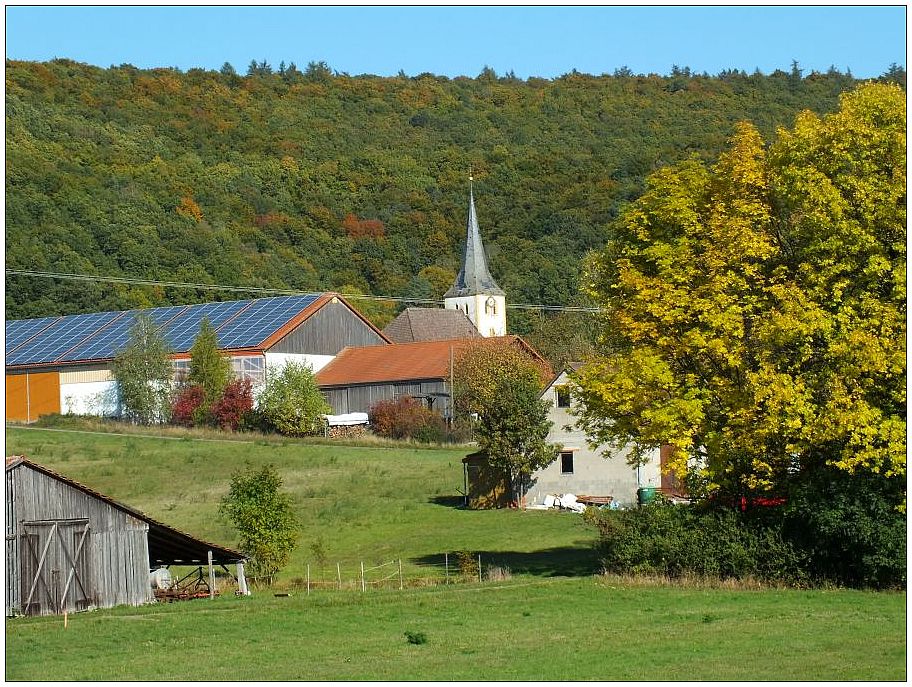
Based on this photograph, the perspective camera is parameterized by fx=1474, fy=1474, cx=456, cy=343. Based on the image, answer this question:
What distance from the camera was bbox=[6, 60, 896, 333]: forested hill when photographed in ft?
388

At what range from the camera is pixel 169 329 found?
8350 centimetres

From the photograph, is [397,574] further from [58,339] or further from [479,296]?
[479,296]

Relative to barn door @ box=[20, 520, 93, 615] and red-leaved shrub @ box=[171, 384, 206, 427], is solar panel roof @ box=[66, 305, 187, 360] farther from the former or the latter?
barn door @ box=[20, 520, 93, 615]

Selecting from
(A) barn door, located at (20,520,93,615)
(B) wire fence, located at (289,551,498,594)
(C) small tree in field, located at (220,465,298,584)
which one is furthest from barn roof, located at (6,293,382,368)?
(A) barn door, located at (20,520,93,615)

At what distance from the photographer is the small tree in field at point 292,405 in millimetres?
70312

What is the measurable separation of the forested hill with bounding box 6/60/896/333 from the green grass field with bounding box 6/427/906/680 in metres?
67.4

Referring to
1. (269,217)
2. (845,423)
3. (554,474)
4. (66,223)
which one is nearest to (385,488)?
(554,474)

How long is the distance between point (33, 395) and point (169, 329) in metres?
8.28

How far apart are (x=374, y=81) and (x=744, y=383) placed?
169 m

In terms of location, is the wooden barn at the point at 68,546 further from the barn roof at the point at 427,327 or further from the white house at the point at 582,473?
the barn roof at the point at 427,327

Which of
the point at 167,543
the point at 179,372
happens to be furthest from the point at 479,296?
the point at 167,543

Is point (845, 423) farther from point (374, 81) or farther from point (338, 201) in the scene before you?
point (374, 81)

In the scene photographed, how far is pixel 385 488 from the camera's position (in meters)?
54.3

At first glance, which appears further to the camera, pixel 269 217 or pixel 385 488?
pixel 269 217
